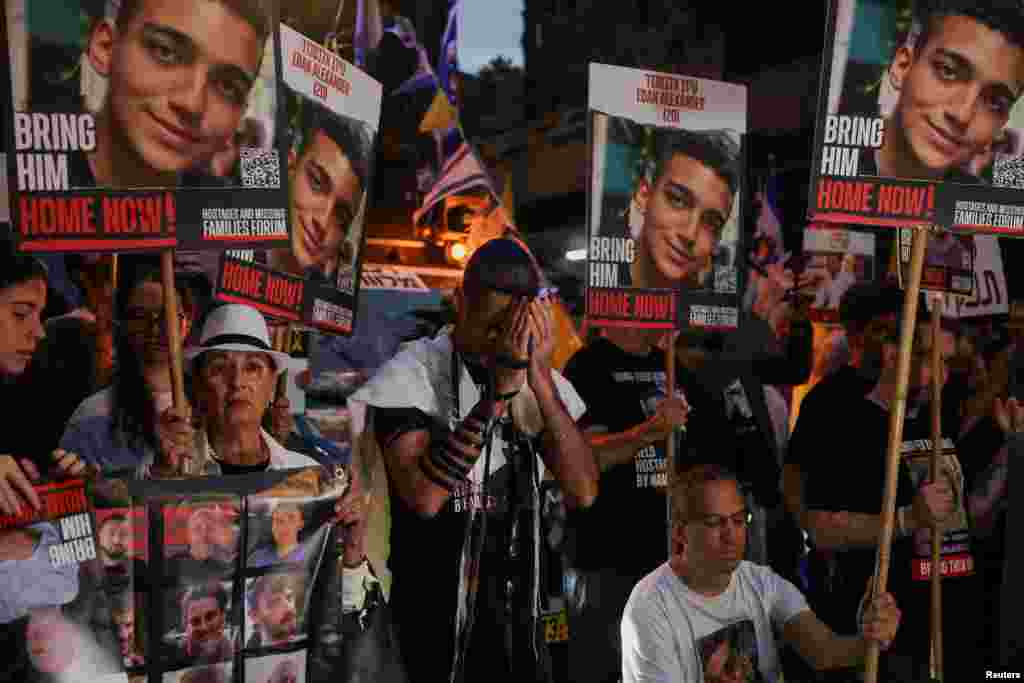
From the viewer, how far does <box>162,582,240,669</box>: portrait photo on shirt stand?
2971 millimetres

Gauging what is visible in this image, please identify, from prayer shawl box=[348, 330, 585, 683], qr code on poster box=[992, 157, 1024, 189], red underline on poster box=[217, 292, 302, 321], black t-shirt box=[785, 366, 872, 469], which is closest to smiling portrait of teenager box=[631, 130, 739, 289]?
black t-shirt box=[785, 366, 872, 469]

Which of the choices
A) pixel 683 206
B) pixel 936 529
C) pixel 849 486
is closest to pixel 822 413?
pixel 849 486

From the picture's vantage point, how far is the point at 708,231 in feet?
18.2

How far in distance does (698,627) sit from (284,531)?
4.17 ft

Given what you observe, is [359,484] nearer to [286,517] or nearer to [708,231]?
[286,517]

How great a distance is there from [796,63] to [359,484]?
450 inches

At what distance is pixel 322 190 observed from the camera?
16.4 ft

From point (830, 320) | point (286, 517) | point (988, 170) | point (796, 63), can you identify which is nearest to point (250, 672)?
point (286, 517)

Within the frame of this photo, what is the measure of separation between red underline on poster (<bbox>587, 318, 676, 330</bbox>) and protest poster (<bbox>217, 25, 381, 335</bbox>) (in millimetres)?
1015

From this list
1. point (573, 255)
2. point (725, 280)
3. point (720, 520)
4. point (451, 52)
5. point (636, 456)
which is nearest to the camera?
point (720, 520)

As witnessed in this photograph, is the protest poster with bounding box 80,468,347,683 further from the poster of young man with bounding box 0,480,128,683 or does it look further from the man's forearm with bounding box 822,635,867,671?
the man's forearm with bounding box 822,635,867,671

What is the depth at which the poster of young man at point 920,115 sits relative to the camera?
3.90 meters

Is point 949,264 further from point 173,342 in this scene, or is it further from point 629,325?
point 173,342

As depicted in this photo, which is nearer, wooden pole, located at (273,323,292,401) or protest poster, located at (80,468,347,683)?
protest poster, located at (80,468,347,683)
